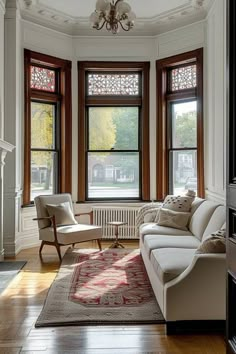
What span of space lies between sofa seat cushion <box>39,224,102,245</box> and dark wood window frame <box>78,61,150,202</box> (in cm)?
135

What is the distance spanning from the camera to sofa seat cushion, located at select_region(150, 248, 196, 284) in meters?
3.32

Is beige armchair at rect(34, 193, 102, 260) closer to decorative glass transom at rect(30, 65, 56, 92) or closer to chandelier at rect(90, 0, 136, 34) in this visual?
decorative glass transom at rect(30, 65, 56, 92)

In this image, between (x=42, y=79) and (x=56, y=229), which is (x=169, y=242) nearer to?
(x=56, y=229)

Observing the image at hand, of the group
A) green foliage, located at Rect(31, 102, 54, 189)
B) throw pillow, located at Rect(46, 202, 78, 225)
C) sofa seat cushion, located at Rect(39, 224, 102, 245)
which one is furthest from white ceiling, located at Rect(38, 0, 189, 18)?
sofa seat cushion, located at Rect(39, 224, 102, 245)

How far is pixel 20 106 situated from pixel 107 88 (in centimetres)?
168

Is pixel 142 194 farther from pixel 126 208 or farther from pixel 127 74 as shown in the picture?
pixel 127 74

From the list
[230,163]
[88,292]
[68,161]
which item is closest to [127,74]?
[68,161]

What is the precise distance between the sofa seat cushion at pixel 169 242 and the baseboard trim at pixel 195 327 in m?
1.14

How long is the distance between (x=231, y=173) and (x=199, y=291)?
1710 mm

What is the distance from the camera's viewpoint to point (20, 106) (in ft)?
21.2

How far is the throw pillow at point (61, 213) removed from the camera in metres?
6.07

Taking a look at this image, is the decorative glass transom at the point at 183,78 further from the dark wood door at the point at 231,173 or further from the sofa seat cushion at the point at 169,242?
the dark wood door at the point at 231,173

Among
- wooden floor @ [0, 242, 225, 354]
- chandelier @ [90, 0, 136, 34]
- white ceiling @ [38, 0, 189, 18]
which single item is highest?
white ceiling @ [38, 0, 189, 18]

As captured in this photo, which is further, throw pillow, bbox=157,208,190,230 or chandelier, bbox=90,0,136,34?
throw pillow, bbox=157,208,190,230
